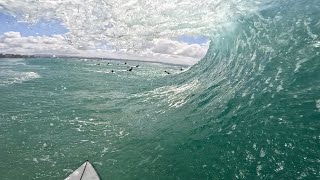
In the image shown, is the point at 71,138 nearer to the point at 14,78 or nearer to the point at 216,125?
the point at 216,125

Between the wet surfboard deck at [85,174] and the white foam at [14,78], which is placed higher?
the wet surfboard deck at [85,174]

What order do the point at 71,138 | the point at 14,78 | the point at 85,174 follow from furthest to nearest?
the point at 14,78 < the point at 71,138 < the point at 85,174

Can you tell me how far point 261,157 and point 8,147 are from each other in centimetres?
1079

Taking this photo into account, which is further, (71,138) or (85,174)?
(71,138)

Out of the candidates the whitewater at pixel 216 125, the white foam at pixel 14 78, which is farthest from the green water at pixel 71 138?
the white foam at pixel 14 78

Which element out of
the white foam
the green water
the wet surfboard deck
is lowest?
the white foam

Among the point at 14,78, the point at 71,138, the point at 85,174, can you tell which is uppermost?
the point at 85,174

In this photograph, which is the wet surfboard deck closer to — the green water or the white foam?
the green water

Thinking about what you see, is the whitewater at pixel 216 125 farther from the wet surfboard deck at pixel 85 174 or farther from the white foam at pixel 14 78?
the white foam at pixel 14 78

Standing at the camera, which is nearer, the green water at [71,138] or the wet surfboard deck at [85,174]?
the wet surfboard deck at [85,174]

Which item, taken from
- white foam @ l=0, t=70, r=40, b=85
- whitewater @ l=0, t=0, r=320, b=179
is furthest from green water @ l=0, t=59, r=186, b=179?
white foam @ l=0, t=70, r=40, b=85

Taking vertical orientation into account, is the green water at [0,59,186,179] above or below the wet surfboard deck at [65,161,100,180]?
below

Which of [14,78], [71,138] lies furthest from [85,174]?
[14,78]

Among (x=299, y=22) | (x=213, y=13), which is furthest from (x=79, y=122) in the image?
(x=213, y=13)
